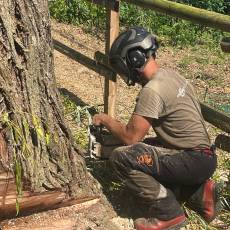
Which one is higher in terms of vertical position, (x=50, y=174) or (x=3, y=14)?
(x=3, y=14)

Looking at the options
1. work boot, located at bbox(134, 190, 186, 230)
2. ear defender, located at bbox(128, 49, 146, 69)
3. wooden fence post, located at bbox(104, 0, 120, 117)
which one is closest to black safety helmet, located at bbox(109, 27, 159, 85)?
ear defender, located at bbox(128, 49, 146, 69)

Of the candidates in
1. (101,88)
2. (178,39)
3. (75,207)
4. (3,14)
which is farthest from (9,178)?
(178,39)

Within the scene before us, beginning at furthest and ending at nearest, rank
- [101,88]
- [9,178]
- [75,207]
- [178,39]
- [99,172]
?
[178,39], [101,88], [99,172], [75,207], [9,178]

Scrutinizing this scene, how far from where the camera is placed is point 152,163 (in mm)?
3889

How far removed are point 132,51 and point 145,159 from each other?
30.1 inches

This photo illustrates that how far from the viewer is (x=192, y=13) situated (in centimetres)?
468

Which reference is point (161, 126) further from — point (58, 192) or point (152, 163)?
point (58, 192)

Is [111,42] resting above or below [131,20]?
above

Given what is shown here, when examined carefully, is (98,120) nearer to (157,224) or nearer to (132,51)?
(132,51)

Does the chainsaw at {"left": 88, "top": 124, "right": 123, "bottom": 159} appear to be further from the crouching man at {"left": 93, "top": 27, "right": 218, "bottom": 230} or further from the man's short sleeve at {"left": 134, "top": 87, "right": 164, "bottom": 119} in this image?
the man's short sleeve at {"left": 134, "top": 87, "right": 164, "bottom": 119}

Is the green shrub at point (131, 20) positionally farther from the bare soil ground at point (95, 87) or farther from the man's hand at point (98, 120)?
the man's hand at point (98, 120)

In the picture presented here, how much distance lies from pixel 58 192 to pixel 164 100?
961mm

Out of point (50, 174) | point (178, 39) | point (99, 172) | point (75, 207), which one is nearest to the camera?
point (50, 174)

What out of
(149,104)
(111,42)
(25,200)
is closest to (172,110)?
(149,104)
